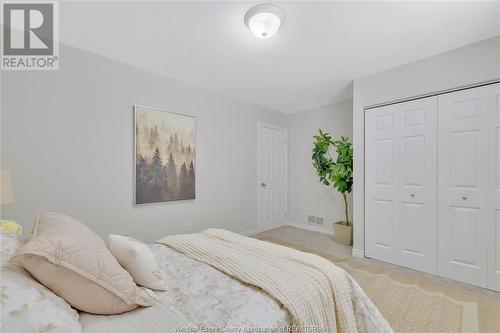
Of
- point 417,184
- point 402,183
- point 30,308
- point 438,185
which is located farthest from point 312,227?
point 30,308

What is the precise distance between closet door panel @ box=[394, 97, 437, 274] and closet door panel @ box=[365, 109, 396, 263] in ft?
0.28

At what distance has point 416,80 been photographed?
8.74 ft

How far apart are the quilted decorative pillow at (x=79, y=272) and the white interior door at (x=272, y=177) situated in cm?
344

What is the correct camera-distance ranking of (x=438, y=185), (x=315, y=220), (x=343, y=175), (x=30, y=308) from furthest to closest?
(x=315, y=220)
(x=343, y=175)
(x=438, y=185)
(x=30, y=308)

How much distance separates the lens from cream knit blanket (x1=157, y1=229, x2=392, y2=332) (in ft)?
3.56

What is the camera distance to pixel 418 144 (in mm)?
2686

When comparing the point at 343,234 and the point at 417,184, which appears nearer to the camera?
the point at 417,184

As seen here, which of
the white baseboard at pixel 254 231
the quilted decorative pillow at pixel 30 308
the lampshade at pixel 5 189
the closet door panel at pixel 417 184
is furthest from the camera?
the white baseboard at pixel 254 231

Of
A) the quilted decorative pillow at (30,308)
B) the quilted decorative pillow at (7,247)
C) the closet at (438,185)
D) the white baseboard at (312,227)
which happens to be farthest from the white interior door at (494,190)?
the quilted decorative pillow at (7,247)

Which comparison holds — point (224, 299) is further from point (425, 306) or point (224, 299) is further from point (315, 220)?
point (315, 220)

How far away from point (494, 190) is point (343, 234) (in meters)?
1.88

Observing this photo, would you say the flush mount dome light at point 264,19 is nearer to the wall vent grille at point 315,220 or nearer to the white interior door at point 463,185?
the white interior door at point 463,185

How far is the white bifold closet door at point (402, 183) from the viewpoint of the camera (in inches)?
103

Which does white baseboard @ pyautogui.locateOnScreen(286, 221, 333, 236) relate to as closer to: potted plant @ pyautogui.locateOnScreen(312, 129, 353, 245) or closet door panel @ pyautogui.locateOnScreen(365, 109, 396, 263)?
potted plant @ pyautogui.locateOnScreen(312, 129, 353, 245)
